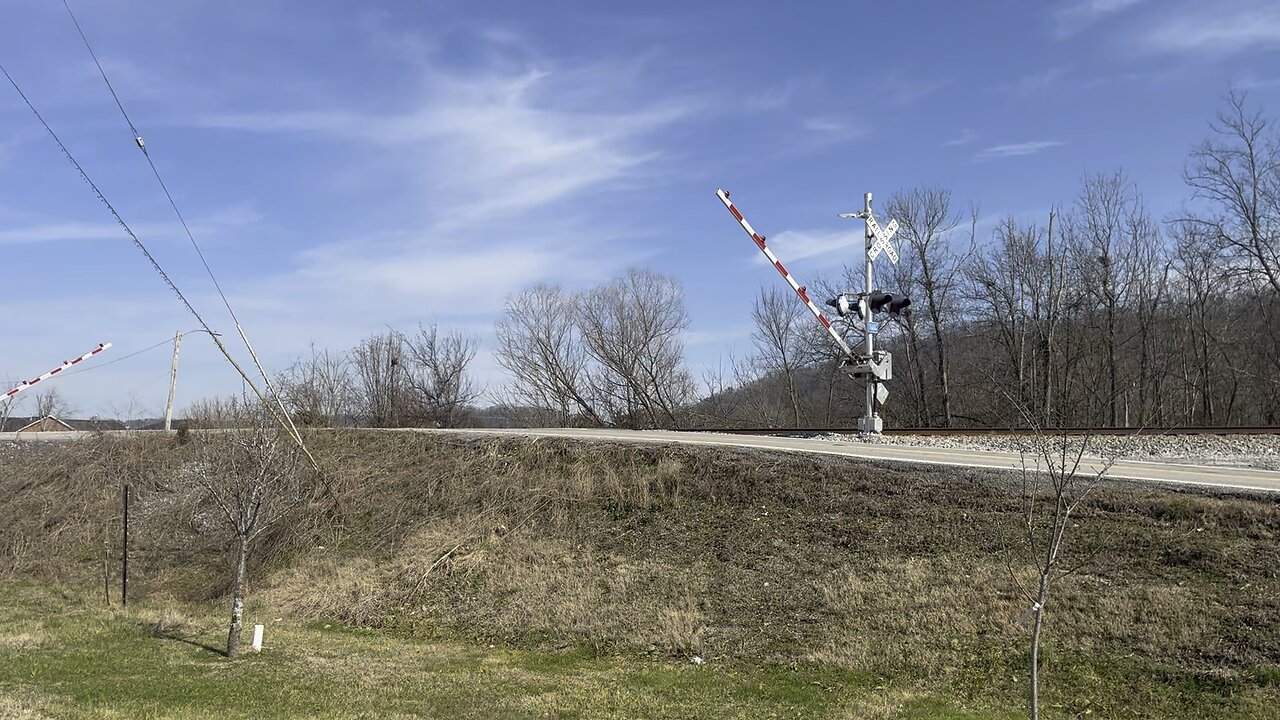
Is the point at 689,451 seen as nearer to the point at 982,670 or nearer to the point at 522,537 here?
the point at 522,537

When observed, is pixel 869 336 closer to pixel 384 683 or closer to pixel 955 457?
pixel 955 457

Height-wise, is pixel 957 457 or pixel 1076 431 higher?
pixel 1076 431

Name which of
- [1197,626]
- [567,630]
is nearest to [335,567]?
[567,630]

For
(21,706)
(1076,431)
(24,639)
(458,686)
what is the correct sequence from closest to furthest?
(21,706)
(458,686)
(24,639)
(1076,431)

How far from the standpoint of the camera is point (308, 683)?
10.6m

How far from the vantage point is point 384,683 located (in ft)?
34.7

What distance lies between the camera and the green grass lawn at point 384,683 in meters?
9.16

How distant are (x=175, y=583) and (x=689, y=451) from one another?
11.8 metres

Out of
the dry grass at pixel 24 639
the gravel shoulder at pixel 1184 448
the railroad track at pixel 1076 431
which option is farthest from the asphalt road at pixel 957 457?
the dry grass at pixel 24 639

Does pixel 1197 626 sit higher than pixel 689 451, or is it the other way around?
pixel 689 451

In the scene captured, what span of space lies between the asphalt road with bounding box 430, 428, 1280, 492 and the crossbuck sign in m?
5.23

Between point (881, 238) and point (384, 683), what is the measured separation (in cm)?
1701

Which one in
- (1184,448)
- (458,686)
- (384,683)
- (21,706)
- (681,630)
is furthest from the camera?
(1184,448)

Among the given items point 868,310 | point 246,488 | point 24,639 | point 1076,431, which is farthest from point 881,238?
point 24,639
